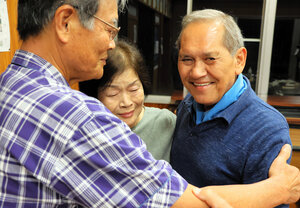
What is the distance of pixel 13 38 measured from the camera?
135 centimetres

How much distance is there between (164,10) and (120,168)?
3193mm

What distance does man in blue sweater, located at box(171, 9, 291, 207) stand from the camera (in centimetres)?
114

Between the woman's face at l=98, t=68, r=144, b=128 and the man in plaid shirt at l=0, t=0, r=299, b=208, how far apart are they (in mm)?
593

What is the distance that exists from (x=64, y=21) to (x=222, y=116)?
2.53 feet

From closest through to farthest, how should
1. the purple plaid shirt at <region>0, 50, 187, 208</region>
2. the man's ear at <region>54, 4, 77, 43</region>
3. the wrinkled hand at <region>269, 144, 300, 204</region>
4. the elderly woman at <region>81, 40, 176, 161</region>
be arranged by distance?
the purple plaid shirt at <region>0, 50, 187, 208</region> < the man's ear at <region>54, 4, 77, 43</region> < the wrinkled hand at <region>269, 144, 300, 204</region> < the elderly woman at <region>81, 40, 176, 161</region>

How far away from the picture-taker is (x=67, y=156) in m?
0.71

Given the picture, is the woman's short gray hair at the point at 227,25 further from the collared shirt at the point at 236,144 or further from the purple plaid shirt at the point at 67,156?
the purple plaid shirt at the point at 67,156

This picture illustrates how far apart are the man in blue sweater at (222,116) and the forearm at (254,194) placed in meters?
0.08

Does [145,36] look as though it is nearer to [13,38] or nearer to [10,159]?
[13,38]

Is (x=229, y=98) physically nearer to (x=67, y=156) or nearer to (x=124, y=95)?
(x=124, y=95)

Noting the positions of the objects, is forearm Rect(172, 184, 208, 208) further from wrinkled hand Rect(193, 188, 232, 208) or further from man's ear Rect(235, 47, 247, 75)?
man's ear Rect(235, 47, 247, 75)

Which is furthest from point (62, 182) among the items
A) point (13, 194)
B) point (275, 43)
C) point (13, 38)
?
point (275, 43)

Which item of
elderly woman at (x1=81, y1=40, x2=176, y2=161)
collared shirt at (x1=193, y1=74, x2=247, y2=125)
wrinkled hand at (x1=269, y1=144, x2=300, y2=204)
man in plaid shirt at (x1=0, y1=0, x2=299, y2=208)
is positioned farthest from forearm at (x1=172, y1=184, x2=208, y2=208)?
elderly woman at (x1=81, y1=40, x2=176, y2=161)

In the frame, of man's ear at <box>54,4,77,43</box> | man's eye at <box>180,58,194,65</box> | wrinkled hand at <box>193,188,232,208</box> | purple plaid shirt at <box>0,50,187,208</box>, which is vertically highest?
man's ear at <box>54,4,77,43</box>
